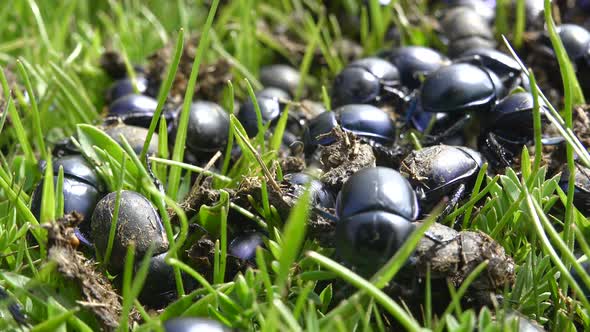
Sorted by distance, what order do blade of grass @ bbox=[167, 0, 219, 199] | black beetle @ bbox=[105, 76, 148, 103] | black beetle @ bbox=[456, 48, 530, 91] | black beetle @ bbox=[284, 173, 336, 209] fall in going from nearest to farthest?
black beetle @ bbox=[284, 173, 336, 209]
blade of grass @ bbox=[167, 0, 219, 199]
black beetle @ bbox=[456, 48, 530, 91]
black beetle @ bbox=[105, 76, 148, 103]

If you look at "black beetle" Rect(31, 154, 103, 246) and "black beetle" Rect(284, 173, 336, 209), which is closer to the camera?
"black beetle" Rect(284, 173, 336, 209)

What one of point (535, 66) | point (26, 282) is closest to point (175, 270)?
point (26, 282)

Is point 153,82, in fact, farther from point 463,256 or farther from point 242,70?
point 463,256

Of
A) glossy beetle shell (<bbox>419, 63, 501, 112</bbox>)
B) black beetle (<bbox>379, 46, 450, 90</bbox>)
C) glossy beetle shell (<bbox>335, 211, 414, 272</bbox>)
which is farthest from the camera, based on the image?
black beetle (<bbox>379, 46, 450, 90</bbox>)

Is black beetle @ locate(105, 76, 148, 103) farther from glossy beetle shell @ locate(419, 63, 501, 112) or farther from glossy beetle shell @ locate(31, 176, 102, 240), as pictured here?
glossy beetle shell @ locate(419, 63, 501, 112)

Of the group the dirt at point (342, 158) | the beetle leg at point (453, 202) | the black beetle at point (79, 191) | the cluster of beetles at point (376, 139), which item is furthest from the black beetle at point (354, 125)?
the black beetle at point (79, 191)

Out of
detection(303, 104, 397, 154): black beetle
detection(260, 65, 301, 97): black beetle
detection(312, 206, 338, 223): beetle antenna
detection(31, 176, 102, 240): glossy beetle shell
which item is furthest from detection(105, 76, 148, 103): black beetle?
detection(312, 206, 338, 223): beetle antenna

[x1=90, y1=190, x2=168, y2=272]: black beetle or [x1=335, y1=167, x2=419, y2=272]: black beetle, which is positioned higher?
[x1=335, y1=167, x2=419, y2=272]: black beetle
